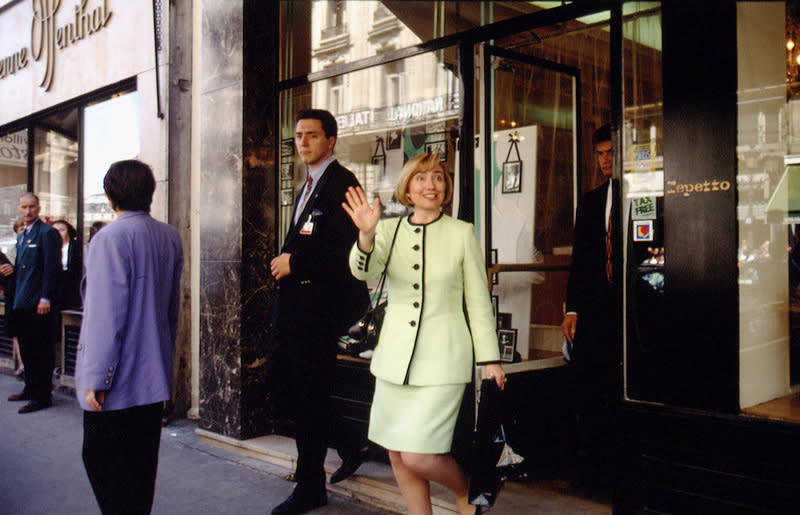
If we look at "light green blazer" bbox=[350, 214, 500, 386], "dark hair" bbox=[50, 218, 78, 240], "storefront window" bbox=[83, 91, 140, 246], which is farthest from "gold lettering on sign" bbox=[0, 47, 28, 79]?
"light green blazer" bbox=[350, 214, 500, 386]

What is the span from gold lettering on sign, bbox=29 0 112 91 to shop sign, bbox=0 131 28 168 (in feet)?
4.09

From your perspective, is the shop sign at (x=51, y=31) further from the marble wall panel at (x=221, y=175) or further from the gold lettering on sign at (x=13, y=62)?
the marble wall panel at (x=221, y=175)

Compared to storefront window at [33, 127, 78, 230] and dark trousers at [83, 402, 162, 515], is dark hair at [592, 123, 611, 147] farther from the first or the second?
storefront window at [33, 127, 78, 230]

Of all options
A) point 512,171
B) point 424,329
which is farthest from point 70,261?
point 424,329

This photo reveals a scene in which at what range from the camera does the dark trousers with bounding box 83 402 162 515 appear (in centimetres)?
298

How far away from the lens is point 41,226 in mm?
7117

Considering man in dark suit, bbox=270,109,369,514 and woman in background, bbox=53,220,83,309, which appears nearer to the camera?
man in dark suit, bbox=270,109,369,514

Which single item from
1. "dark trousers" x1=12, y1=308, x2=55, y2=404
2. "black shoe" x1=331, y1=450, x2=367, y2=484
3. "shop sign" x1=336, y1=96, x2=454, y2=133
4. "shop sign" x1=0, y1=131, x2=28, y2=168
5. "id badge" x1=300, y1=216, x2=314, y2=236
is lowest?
"black shoe" x1=331, y1=450, x2=367, y2=484

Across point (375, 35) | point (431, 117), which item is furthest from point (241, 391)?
point (375, 35)

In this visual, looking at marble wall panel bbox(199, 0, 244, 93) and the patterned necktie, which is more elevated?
marble wall panel bbox(199, 0, 244, 93)

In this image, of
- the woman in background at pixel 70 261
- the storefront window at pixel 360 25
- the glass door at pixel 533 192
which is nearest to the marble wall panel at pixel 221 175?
the storefront window at pixel 360 25

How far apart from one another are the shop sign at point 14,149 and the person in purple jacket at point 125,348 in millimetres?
7592

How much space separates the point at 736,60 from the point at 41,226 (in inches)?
262

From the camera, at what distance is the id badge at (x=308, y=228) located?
391 centimetres
